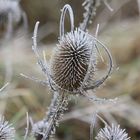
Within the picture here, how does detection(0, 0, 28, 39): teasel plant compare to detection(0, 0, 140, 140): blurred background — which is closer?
detection(0, 0, 28, 39): teasel plant

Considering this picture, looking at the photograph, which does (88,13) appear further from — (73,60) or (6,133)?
(6,133)

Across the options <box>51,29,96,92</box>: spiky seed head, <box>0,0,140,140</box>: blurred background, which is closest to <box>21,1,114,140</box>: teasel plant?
<box>51,29,96,92</box>: spiky seed head

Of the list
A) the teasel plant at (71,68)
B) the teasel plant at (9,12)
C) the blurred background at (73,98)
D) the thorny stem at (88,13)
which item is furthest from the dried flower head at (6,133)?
the teasel plant at (9,12)

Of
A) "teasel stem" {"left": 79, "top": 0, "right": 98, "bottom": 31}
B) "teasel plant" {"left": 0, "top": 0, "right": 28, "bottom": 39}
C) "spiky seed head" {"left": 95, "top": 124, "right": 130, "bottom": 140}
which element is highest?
"teasel plant" {"left": 0, "top": 0, "right": 28, "bottom": 39}

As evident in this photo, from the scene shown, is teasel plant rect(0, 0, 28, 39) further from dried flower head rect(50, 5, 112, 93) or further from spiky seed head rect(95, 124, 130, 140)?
spiky seed head rect(95, 124, 130, 140)

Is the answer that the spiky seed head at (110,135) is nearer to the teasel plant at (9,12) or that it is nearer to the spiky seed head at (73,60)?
the spiky seed head at (73,60)

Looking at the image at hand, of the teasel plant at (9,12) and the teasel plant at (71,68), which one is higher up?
the teasel plant at (9,12)

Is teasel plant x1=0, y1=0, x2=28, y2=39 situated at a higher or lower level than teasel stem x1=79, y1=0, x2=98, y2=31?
higher

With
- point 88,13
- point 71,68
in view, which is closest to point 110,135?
point 71,68
